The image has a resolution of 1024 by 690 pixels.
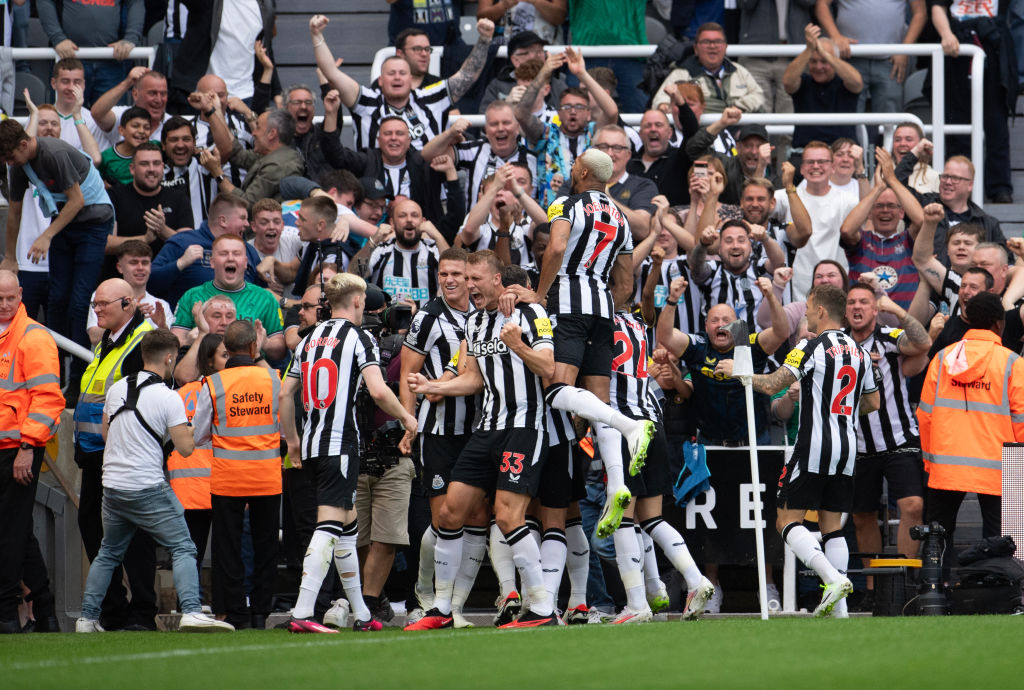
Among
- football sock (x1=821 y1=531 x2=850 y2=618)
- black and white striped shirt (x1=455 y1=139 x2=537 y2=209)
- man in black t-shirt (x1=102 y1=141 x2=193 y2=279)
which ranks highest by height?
black and white striped shirt (x1=455 y1=139 x2=537 y2=209)

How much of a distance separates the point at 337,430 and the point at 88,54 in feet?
23.4

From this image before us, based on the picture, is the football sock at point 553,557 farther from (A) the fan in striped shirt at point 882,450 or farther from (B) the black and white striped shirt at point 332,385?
(A) the fan in striped shirt at point 882,450

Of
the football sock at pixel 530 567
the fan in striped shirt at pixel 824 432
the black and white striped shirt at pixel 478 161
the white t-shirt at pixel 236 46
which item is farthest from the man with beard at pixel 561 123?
the football sock at pixel 530 567

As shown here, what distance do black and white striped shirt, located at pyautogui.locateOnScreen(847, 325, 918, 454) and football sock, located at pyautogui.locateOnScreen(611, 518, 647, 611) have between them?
233 centimetres

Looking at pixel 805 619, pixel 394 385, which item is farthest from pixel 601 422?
pixel 394 385

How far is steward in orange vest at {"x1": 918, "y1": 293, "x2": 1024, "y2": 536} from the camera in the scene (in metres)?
9.84

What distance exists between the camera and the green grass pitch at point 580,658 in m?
6.01

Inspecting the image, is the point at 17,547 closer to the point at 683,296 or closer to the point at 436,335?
the point at 436,335

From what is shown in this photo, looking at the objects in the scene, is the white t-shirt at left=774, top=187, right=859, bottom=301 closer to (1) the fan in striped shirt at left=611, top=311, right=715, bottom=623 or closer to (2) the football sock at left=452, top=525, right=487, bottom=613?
(1) the fan in striped shirt at left=611, top=311, right=715, bottom=623

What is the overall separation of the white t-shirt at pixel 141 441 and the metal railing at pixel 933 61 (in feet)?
20.1

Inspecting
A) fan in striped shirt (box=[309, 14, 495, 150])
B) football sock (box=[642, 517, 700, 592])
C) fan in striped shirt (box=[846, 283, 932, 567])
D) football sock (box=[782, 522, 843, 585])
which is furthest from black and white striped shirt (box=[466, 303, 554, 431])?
fan in striped shirt (box=[309, 14, 495, 150])

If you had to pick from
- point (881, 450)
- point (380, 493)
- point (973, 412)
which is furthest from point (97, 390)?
point (973, 412)

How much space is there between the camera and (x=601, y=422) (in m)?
8.82

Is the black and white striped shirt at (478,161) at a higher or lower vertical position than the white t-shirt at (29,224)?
higher
